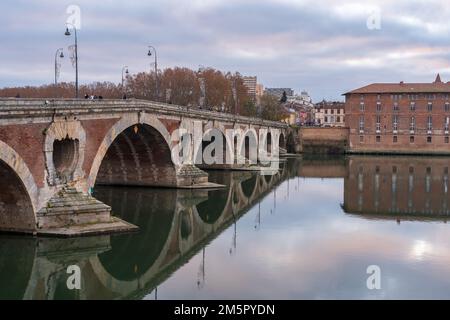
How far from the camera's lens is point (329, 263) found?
61.8 feet

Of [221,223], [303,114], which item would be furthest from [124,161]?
[303,114]

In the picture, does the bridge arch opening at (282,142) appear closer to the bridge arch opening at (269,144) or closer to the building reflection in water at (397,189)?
the bridge arch opening at (269,144)

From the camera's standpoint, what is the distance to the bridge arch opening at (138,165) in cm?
3391

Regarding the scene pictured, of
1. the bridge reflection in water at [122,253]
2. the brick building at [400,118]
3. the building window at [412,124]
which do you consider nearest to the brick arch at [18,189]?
the bridge reflection in water at [122,253]

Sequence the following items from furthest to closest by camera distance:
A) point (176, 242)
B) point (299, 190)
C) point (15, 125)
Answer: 1. point (299, 190)
2. point (176, 242)
3. point (15, 125)

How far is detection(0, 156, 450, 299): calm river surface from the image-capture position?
52.3ft

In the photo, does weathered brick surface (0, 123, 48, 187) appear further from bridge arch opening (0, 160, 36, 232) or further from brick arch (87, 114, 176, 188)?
brick arch (87, 114, 176, 188)

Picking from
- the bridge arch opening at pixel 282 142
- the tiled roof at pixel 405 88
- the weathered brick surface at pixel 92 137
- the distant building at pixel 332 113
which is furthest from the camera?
the distant building at pixel 332 113

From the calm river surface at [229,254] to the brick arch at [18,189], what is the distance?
568 millimetres

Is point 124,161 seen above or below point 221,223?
above

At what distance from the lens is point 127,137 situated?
32969 mm
